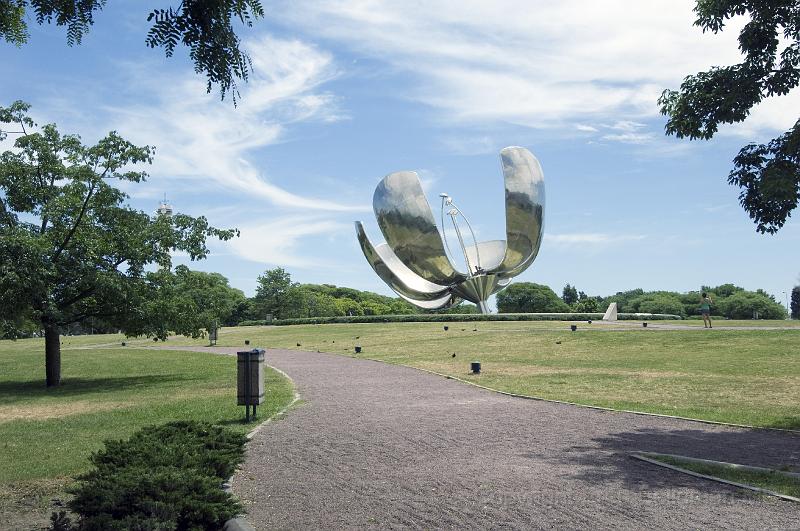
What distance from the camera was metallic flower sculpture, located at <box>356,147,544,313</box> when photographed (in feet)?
141

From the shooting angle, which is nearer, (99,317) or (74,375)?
(99,317)

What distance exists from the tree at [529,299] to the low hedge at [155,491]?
86.7 metres

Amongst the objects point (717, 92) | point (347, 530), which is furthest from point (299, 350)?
point (347, 530)

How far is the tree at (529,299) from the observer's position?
93.3 meters

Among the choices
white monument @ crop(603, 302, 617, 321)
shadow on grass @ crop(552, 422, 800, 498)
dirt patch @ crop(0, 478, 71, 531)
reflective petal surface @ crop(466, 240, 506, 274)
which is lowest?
dirt patch @ crop(0, 478, 71, 531)

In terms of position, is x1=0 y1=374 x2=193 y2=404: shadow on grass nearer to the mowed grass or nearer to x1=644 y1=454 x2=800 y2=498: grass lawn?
the mowed grass

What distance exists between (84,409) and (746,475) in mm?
11480

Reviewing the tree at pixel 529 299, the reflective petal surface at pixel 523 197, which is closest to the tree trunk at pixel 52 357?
the reflective petal surface at pixel 523 197

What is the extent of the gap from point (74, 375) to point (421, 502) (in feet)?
62.0

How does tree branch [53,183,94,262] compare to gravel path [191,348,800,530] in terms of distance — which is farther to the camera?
tree branch [53,183,94,262]

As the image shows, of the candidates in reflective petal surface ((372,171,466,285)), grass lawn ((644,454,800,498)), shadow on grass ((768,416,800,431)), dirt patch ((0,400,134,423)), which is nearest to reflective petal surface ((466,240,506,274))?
reflective petal surface ((372,171,466,285))

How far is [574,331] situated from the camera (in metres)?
29.1

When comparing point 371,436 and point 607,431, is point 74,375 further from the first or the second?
point 607,431

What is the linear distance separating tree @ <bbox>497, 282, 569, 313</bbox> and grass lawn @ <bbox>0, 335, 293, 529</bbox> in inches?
2815
